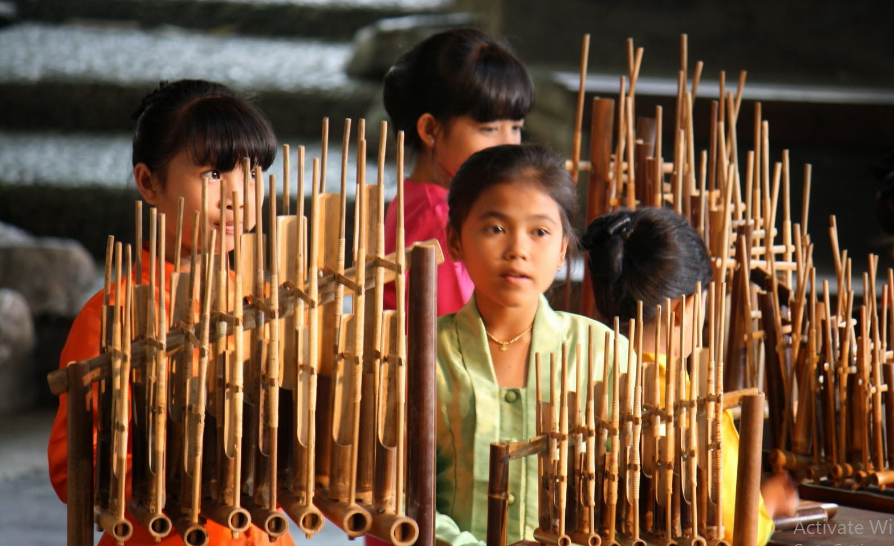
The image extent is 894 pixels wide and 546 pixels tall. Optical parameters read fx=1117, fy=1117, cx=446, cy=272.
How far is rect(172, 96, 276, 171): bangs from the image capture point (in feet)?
4.81

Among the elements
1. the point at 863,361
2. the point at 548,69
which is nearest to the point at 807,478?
the point at 863,361

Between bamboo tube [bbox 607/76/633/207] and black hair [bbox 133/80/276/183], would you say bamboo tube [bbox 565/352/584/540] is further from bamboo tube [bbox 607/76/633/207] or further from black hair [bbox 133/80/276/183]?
bamboo tube [bbox 607/76/633/207]

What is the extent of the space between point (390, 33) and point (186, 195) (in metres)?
3.07

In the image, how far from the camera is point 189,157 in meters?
1.48

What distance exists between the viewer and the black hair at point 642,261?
172 centimetres

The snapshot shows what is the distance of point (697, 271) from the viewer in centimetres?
177

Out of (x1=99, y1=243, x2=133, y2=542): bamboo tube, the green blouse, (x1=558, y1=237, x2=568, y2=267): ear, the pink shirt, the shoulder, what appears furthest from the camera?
the pink shirt

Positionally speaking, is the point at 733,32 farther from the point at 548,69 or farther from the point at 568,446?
the point at 568,446

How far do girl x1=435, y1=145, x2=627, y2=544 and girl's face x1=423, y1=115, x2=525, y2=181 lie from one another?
20.2 inches

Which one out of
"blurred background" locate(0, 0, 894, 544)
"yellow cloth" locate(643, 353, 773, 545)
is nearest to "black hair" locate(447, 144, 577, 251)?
"yellow cloth" locate(643, 353, 773, 545)

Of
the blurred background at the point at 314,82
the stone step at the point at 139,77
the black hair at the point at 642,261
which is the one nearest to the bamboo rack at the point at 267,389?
the black hair at the point at 642,261

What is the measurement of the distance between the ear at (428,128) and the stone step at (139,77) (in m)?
2.31

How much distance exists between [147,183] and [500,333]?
0.53m

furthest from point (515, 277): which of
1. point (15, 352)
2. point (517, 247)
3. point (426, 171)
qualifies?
point (15, 352)
